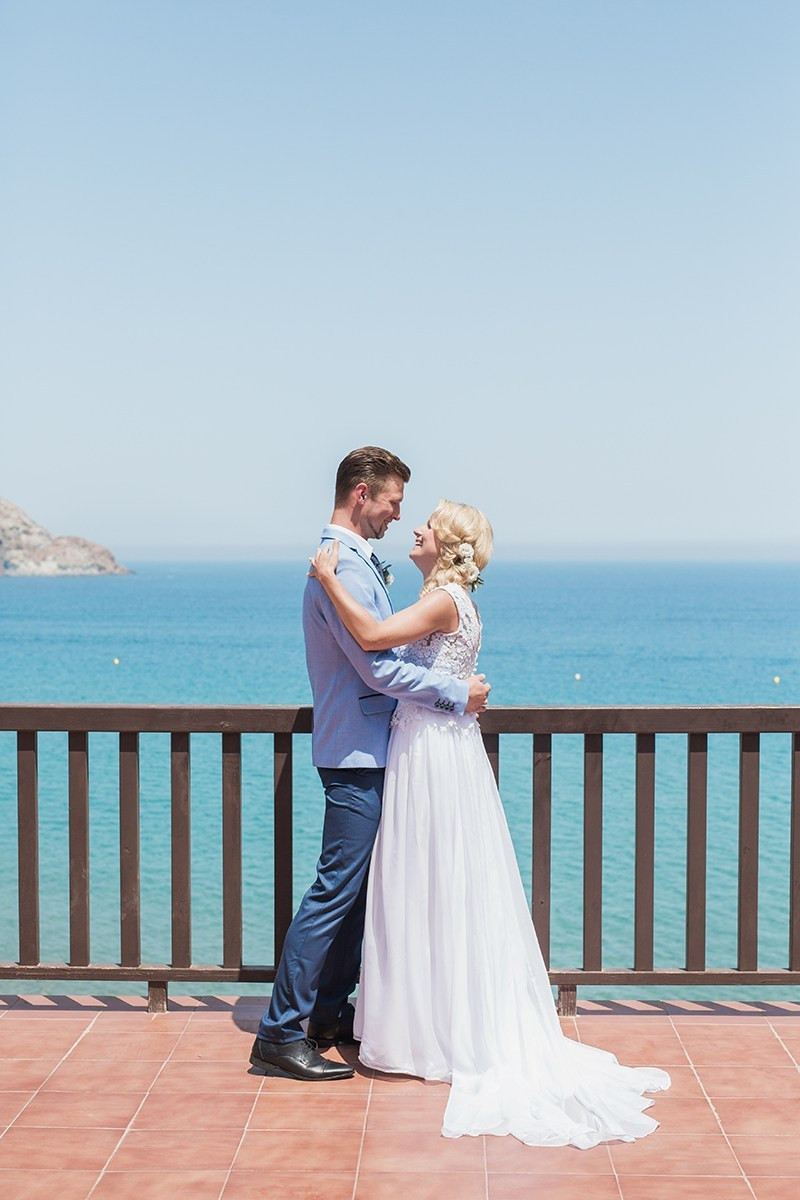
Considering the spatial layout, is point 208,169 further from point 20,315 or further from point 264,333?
point 20,315

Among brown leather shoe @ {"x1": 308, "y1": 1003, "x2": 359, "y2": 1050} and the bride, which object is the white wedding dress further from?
brown leather shoe @ {"x1": 308, "y1": 1003, "x2": 359, "y2": 1050}

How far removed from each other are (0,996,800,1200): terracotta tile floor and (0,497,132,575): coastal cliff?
10008cm

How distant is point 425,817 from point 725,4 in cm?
5093

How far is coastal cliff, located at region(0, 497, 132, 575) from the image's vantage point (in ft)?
340

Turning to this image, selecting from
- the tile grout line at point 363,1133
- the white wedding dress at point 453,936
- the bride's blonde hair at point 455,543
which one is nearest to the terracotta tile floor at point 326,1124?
the tile grout line at point 363,1133

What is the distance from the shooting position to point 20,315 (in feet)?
243

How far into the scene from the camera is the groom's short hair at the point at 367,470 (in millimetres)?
3158

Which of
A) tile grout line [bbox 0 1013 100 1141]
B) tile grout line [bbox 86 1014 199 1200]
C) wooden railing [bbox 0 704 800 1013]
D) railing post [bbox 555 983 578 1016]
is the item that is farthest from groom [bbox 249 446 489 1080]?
railing post [bbox 555 983 578 1016]

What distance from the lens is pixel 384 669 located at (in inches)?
121

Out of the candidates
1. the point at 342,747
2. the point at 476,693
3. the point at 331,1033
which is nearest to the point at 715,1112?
the point at 331,1033

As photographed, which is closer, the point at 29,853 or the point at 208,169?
the point at 29,853

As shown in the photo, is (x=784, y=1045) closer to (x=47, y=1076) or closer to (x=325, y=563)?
(x=325, y=563)

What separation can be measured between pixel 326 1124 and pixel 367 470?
1583 millimetres

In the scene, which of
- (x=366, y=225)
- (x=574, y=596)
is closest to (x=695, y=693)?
(x=366, y=225)
